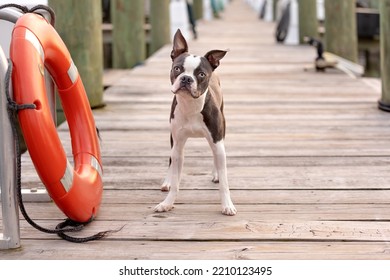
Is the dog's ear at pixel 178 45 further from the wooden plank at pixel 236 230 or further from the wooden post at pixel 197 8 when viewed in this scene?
the wooden post at pixel 197 8

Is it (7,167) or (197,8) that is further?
(197,8)

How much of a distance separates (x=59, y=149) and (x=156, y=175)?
3.88 ft

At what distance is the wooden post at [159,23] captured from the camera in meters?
10.7

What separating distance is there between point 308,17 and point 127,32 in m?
3.20

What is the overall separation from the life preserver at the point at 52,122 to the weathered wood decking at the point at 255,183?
0.17m

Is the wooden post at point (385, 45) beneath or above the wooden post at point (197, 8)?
above

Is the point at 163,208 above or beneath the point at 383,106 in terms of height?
above

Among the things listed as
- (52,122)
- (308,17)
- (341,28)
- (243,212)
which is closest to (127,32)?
(341,28)

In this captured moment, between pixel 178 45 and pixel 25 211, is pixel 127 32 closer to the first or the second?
pixel 178 45

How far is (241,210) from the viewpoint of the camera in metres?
3.31

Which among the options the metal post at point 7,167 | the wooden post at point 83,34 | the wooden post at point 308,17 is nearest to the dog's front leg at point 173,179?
the metal post at point 7,167

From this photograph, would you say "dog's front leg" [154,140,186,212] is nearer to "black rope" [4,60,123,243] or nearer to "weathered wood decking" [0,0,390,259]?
"weathered wood decking" [0,0,390,259]

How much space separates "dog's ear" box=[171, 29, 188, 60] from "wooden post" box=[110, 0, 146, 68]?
244 inches

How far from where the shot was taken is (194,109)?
3.11 metres
